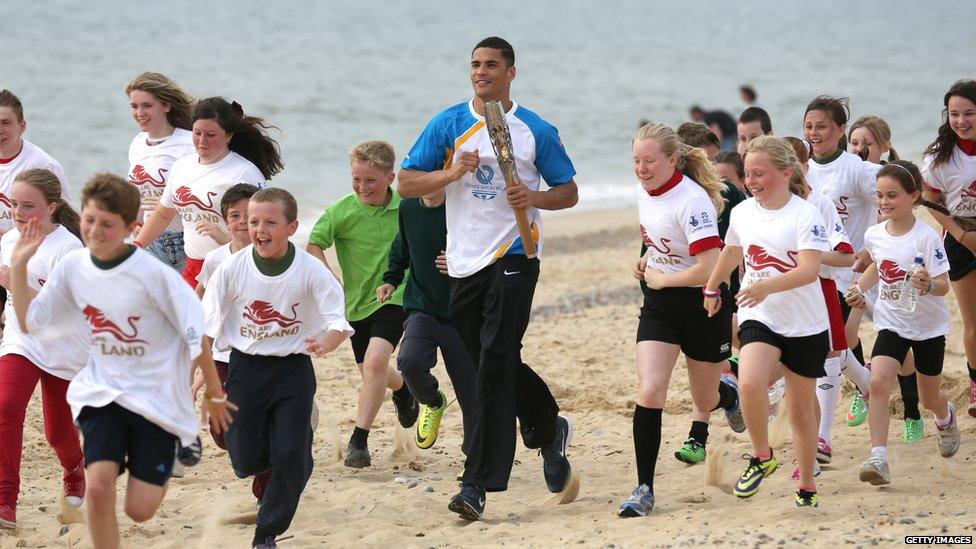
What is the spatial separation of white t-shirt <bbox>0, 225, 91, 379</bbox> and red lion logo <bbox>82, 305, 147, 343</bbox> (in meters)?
0.99

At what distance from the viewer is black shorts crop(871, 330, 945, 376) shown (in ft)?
23.8

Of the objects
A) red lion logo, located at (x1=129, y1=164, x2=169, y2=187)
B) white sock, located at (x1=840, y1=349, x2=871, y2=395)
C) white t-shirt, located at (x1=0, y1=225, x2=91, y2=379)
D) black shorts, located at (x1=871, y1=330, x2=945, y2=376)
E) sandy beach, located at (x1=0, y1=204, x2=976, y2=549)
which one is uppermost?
red lion logo, located at (x1=129, y1=164, x2=169, y2=187)

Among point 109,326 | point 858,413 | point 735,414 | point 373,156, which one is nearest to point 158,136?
point 373,156

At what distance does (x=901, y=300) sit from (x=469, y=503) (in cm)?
268

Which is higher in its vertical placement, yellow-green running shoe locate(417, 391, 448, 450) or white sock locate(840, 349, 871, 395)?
white sock locate(840, 349, 871, 395)

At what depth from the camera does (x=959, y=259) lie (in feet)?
26.4

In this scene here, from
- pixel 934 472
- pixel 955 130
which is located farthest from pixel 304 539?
pixel 955 130

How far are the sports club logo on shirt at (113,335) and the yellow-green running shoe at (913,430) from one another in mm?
4693

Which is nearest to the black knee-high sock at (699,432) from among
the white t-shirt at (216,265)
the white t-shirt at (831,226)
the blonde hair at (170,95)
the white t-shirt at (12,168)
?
the white t-shirt at (831,226)

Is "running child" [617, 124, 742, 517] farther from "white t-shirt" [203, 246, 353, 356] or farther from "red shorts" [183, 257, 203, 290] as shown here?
"red shorts" [183, 257, 203, 290]

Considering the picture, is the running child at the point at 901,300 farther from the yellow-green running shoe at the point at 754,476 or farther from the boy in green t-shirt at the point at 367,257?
the boy in green t-shirt at the point at 367,257

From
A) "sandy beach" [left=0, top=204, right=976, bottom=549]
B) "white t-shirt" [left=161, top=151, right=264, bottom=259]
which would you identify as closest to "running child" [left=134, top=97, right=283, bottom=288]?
"white t-shirt" [left=161, top=151, right=264, bottom=259]

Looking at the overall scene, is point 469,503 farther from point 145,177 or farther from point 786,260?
point 145,177

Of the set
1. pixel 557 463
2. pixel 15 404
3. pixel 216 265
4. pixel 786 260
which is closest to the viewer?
pixel 786 260
